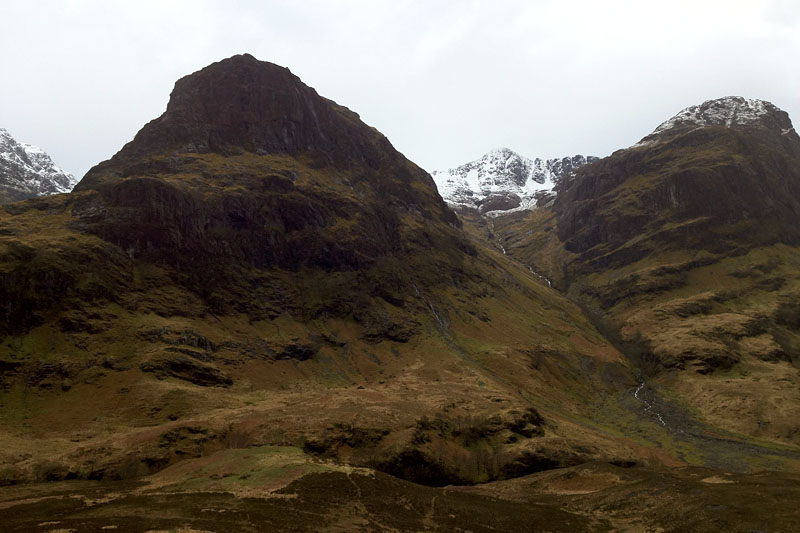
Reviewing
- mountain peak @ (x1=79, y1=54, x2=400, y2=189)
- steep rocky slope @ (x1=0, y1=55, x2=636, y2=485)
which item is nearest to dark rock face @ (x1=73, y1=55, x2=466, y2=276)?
mountain peak @ (x1=79, y1=54, x2=400, y2=189)

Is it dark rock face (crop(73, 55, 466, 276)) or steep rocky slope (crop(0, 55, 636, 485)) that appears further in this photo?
dark rock face (crop(73, 55, 466, 276))

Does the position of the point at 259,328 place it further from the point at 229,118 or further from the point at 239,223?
the point at 229,118

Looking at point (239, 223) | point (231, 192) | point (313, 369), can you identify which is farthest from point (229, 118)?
point (313, 369)

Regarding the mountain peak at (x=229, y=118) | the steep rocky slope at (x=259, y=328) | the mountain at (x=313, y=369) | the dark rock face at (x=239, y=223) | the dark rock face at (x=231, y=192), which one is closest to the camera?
the mountain at (x=313, y=369)

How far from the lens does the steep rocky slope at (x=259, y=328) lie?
8206 cm

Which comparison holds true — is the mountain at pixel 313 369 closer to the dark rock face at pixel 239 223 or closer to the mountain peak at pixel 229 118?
the dark rock face at pixel 239 223

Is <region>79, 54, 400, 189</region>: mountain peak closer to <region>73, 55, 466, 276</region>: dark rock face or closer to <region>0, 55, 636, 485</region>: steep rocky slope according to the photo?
<region>73, 55, 466, 276</region>: dark rock face

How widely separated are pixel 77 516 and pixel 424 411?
58.4m

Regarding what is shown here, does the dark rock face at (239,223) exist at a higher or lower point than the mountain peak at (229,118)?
lower

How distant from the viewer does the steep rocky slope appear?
269ft

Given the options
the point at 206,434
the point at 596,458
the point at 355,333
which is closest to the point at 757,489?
the point at 596,458

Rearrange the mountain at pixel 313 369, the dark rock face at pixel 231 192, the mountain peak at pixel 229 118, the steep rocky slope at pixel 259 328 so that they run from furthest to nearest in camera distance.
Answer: the mountain peak at pixel 229 118 < the dark rock face at pixel 231 192 < the steep rocky slope at pixel 259 328 < the mountain at pixel 313 369

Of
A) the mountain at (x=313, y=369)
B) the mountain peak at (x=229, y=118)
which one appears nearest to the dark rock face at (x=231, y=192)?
the mountain peak at (x=229, y=118)

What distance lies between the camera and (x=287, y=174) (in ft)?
578
